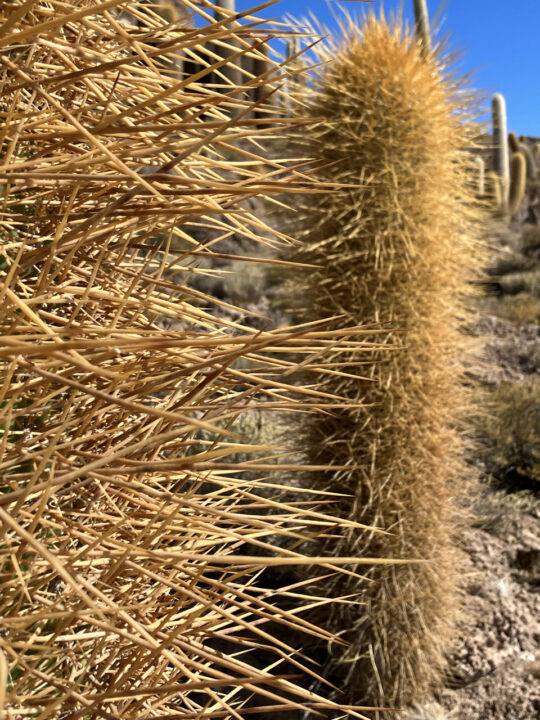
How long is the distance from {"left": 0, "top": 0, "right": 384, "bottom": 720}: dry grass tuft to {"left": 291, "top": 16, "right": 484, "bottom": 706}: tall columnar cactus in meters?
1.57

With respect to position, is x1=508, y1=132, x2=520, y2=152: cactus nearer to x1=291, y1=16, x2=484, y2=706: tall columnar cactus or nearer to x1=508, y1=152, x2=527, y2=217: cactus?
x1=508, y1=152, x2=527, y2=217: cactus

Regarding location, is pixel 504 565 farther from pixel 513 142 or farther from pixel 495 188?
pixel 513 142

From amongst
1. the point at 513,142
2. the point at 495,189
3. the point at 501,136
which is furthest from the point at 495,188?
the point at 513,142

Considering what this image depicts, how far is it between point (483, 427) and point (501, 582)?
137 cm

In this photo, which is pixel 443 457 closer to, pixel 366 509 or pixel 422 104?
pixel 366 509

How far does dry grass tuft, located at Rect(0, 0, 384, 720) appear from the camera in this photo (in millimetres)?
509

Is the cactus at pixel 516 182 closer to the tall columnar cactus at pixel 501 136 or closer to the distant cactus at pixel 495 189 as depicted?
the tall columnar cactus at pixel 501 136

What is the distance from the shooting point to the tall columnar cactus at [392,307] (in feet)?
7.84

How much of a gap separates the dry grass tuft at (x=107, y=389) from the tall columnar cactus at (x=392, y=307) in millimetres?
1567

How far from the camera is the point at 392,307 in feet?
7.72

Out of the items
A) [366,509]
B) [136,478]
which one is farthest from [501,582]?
[136,478]

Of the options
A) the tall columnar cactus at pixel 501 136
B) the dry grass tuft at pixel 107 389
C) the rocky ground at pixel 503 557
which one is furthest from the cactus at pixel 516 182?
the dry grass tuft at pixel 107 389

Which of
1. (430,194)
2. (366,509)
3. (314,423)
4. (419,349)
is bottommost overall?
(366,509)

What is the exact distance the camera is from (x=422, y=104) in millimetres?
2467
